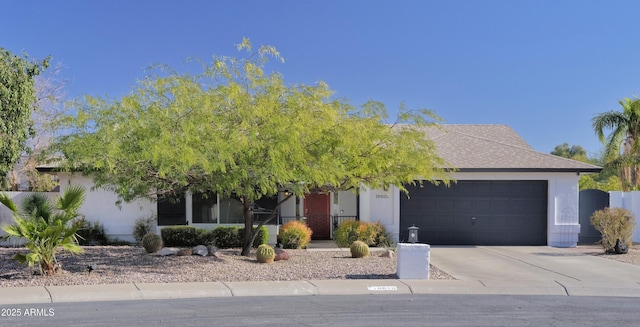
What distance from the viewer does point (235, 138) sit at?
38.9 ft

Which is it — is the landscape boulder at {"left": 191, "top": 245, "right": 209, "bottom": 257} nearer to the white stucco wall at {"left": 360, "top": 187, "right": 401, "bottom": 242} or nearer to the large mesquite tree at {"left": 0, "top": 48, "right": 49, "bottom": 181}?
the white stucco wall at {"left": 360, "top": 187, "right": 401, "bottom": 242}

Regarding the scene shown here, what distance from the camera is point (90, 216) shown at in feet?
61.8

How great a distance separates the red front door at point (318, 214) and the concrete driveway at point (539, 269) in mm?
4662

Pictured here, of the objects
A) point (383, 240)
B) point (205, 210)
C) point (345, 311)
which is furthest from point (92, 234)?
point (345, 311)

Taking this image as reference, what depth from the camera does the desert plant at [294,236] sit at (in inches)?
706

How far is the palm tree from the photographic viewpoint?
25.3 meters

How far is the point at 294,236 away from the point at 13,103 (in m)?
9.55

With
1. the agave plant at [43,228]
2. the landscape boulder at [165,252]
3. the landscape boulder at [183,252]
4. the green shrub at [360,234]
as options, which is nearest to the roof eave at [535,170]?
the green shrub at [360,234]

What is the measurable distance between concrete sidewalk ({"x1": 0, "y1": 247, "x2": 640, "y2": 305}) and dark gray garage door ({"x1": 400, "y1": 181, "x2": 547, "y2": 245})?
14.9ft

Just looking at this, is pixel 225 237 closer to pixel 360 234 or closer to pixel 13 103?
pixel 360 234

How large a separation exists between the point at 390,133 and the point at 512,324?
6238 mm

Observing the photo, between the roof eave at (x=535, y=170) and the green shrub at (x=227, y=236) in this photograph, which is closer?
the green shrub at (x=227, y=236)

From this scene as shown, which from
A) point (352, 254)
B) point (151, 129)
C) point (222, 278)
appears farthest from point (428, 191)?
point (151, 129)

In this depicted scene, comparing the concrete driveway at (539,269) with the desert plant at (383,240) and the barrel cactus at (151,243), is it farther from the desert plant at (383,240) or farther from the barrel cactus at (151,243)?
the barrel cactus at (151,243)
